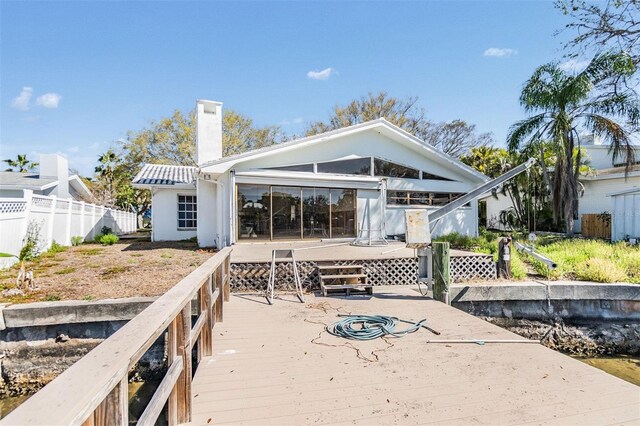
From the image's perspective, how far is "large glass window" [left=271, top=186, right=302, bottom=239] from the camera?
11.4 meters

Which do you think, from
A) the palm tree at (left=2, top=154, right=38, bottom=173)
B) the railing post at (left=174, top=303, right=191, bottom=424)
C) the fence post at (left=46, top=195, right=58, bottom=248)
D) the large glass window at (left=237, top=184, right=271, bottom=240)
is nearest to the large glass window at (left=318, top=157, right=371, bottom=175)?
the large glass window at (left=237, top=184, right=271, bottom=240)

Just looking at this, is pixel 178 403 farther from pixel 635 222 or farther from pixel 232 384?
pixel 635 222

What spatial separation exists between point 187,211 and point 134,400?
1122 centimetres

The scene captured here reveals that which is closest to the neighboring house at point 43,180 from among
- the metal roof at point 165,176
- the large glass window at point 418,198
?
the metal roof at point 165,176

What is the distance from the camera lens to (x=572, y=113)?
13.1 m

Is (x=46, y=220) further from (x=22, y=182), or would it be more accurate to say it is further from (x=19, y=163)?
(x=19, y=163)

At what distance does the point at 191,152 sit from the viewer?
2542 cm

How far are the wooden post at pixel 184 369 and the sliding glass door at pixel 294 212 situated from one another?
8715 millimetres

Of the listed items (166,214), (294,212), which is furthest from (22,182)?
(294,212)

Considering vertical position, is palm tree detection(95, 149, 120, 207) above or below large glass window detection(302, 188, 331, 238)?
above

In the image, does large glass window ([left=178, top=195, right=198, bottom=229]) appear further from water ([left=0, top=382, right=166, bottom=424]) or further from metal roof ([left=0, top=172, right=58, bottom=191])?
water ([left=0, top=382, right=166, bottom=424])

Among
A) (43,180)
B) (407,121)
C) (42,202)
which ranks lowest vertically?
(42,202)

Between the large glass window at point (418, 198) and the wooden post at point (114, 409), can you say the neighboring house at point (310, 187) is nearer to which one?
the large glass window at point (418, 198)

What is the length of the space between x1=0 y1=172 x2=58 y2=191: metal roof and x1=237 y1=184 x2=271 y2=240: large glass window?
33.3 feet
